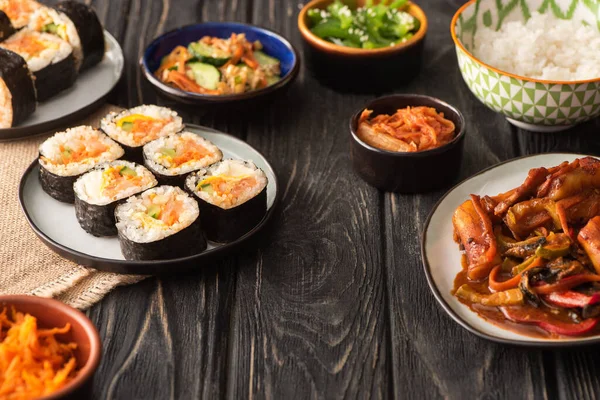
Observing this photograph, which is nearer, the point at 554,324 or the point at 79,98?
the point at 554,324

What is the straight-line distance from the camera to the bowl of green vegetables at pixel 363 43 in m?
3.42

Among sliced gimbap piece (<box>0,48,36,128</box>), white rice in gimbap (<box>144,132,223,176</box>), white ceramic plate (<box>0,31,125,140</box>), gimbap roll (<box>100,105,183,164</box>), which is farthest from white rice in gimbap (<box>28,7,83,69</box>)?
white rice in gimbap (<box>144,132,223,176</box>)

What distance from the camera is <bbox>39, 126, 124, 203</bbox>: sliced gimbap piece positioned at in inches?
109

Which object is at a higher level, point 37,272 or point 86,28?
point 86,28

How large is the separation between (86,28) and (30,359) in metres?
1.99

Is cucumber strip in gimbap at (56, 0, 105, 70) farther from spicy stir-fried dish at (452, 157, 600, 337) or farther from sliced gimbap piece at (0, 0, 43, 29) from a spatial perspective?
spicy stir-fried dish at (452, 157, 600, 337)

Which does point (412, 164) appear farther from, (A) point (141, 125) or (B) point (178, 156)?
(A) point (141, 125)

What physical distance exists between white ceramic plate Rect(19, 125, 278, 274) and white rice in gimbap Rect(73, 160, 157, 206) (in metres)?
0.14

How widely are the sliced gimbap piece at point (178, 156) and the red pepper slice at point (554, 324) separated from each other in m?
1.22

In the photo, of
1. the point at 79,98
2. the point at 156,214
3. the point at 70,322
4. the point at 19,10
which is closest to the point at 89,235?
the point at 156,214

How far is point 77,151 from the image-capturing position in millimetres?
2898

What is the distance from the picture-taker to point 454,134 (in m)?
2.96

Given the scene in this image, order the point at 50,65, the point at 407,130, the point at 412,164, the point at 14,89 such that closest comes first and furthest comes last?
the point at 412,164, the point at 407,130, the point at 14,89, the point at 50,65

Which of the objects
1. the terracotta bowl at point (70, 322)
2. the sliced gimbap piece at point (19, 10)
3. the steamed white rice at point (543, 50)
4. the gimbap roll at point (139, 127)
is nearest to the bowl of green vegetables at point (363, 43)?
Result: the steamed white rice at point (543, 50)
